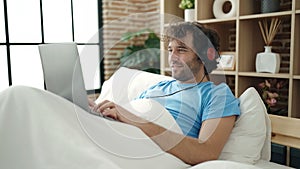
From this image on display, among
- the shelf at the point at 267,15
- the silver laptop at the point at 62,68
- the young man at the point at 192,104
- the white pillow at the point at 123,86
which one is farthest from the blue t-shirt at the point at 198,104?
the shelf at the point at 267,15

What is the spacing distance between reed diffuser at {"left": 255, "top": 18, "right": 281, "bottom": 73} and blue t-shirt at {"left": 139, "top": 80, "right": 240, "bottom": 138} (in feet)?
2.19

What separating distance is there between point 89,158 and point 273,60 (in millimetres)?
1428

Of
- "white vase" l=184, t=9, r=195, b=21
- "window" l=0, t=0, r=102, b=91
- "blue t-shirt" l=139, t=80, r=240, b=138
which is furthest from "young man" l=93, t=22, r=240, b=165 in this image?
"window" l=0, t=0, r=102, b=91

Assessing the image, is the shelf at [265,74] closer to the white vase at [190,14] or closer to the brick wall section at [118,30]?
the white vase at [190,14]

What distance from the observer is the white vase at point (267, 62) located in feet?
6.35

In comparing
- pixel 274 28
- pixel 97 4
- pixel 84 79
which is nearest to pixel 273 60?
pixel 274 28

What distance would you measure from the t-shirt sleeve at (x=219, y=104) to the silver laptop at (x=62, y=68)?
1.79 feet

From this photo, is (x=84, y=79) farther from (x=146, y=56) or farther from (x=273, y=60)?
(x=273, y=60)

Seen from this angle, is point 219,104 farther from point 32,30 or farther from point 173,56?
point 32,30

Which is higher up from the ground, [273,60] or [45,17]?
[45,17]

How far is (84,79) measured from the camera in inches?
43.1

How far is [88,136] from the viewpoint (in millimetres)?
1117

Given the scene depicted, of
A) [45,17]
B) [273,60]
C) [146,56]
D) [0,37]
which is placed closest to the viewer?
[146,56]

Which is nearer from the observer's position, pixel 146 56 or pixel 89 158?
pixel 89 158
